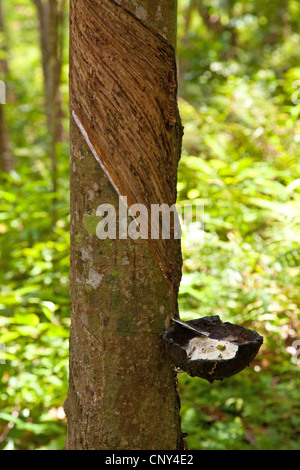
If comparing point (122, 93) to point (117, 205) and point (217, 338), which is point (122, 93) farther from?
point (217, 338)

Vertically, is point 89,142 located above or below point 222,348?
above

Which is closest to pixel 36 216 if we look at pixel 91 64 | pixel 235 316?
pixel 235 316

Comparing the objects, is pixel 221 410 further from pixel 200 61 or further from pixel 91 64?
pixel 200 61

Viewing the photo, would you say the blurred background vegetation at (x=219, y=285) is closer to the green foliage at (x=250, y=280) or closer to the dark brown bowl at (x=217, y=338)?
the green foliage at (x=250, y=280)

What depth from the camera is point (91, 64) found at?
1052 millimetres

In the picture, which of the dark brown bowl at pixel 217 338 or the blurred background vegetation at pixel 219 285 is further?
the blurred background vegetation at pixel 219 285

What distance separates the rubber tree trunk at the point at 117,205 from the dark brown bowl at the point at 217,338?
0.06 metres

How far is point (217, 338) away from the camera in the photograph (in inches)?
45.3

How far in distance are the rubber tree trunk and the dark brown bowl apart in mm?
55

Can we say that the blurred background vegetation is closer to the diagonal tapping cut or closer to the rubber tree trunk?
the rubber tree trunk

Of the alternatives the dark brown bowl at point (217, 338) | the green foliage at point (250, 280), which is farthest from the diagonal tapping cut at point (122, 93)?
the green foliage at point (250, 280)

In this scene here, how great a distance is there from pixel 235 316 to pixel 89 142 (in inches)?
69.5

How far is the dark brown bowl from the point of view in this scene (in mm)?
1008

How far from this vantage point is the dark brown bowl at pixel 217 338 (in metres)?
1.01
